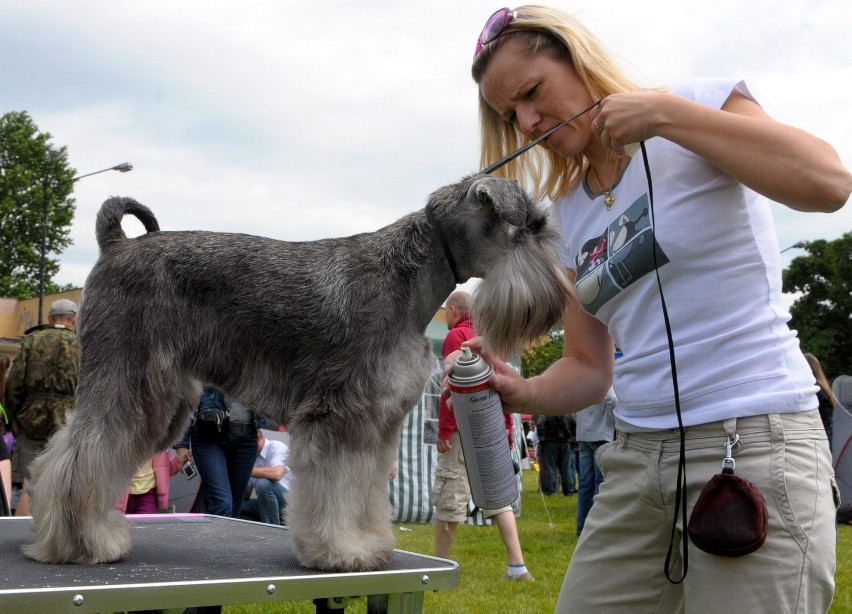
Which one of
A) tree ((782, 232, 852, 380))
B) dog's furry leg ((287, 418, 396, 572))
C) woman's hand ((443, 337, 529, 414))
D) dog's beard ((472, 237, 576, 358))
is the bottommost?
dog's furry leg ((287, 418, 396, 572))

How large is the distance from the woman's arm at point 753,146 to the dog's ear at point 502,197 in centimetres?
79

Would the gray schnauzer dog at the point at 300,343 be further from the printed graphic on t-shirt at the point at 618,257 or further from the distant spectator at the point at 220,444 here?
the distant spectator at the point at 220,444

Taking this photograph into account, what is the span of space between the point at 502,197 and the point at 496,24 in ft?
1.93

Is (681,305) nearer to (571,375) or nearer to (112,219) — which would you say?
(571,375)

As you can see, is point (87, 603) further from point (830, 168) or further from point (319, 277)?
point (830, 168)

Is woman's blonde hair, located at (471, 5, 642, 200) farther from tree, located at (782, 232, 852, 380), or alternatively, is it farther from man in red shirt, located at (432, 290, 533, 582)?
tree, located at (782, 232, 852, 380)

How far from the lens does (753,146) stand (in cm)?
219

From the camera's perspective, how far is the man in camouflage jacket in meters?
7.66

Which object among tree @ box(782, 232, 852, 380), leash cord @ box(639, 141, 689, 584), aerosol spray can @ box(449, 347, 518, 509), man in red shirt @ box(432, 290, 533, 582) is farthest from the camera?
tree @ box(782, 232, 852, 380)

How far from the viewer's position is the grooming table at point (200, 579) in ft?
8.02

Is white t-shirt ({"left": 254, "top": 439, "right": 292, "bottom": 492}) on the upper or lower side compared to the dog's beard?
lower

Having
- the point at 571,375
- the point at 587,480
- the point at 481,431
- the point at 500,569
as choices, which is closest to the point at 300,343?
the point at 481,431

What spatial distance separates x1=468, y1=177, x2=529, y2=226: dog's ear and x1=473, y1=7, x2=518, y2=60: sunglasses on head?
0.47 meters

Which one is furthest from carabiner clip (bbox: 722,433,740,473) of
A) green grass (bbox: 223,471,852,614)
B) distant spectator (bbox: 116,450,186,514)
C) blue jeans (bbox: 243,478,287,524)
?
blue jeans (bbox: 243,478,287,524)
